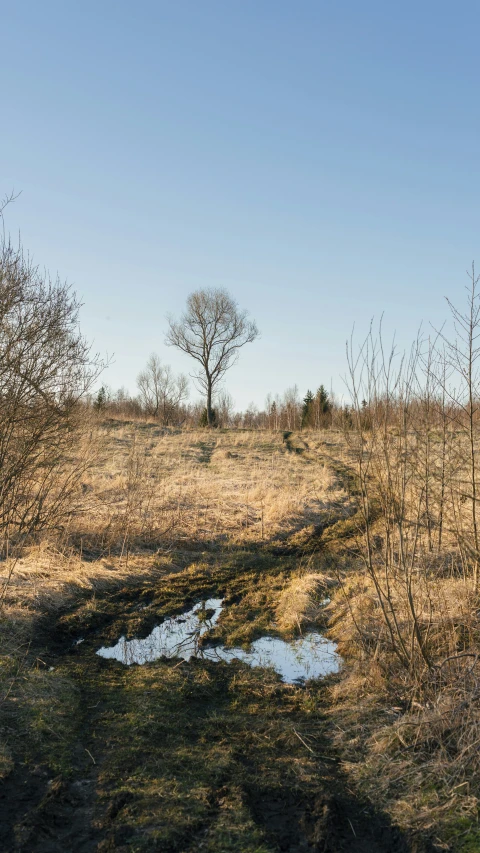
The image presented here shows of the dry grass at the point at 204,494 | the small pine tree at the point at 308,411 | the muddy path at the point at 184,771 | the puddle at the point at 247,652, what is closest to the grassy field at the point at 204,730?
the muddy path at the point at 184,771

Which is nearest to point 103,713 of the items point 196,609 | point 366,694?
point 366,694

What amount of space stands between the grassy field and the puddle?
22cm

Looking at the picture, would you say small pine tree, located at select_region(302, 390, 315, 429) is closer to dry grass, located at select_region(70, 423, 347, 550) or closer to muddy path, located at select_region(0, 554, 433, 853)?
dry grass, located at select_region(70, 423, 347, 550)

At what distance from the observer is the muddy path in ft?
11.8

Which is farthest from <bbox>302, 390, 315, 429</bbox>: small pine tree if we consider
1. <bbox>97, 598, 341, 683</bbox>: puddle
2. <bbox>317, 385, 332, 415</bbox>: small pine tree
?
<bbox>97, 598, 341, 683</bbox>: puddle

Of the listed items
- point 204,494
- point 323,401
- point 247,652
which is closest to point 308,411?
point 323,401

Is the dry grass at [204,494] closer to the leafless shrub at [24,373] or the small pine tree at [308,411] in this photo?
the leafless shrub at [24,373]

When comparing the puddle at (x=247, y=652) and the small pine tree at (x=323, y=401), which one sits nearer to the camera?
the puddle at (x=247, y=652)

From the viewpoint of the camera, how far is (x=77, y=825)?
3.70 metres

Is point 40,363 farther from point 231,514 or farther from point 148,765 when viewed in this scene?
point 231,514

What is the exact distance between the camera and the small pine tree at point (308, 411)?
4244 cm

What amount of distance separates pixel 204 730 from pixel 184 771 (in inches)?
30.1

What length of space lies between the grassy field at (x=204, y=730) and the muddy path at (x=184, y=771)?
13 millimetres

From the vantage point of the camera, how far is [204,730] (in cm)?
508
